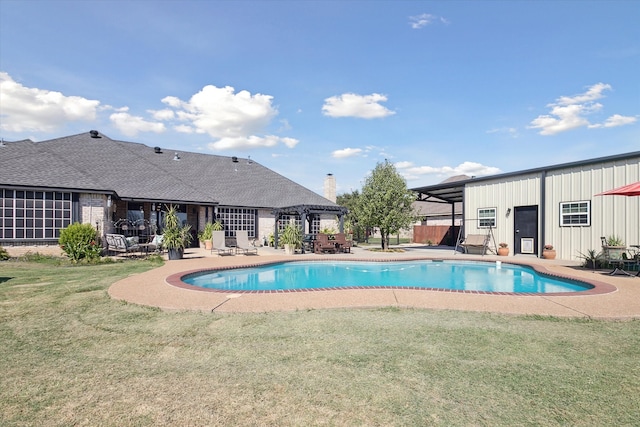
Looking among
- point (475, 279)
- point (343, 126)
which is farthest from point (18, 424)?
point (343, 126)

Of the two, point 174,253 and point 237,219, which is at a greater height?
point 237,219

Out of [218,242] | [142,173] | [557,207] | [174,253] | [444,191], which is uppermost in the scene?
[142,173]

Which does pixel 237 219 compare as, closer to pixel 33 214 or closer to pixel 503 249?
pixel 33 214

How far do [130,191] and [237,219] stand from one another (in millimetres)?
7005

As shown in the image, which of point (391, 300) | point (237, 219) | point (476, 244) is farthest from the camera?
point (237, 219)

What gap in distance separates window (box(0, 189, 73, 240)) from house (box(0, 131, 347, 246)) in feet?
0.11

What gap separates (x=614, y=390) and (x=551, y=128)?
70.7m

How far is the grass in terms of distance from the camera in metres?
2.77

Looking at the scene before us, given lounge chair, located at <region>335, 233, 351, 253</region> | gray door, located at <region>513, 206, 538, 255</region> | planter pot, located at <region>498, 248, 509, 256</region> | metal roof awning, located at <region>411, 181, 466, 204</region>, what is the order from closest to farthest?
gray door, located at <region>513, 206, 538, 255</region>
planter pot, located at <region>498, 248, 509, 256</region>
lounge chair, located at <region>335, 233, 351, 253</region>
metal roof awning, located at <region>411, 181, 466, 204</region>

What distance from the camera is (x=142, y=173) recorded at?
21.7 meters

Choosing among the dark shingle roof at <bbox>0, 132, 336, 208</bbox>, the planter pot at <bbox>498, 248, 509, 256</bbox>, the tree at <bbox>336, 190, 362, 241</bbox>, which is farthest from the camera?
the tree at <bbox>336, 190, 362, 241</bbox>

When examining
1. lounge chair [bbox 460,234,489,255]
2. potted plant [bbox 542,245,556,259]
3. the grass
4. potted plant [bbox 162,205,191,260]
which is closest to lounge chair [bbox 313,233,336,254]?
potted plant [bbox 162,205,191,260]

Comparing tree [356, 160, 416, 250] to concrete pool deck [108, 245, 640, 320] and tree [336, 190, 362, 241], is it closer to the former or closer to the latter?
tree [336, 190, 362, 241]

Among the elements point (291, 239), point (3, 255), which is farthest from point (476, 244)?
point (3, 255)
